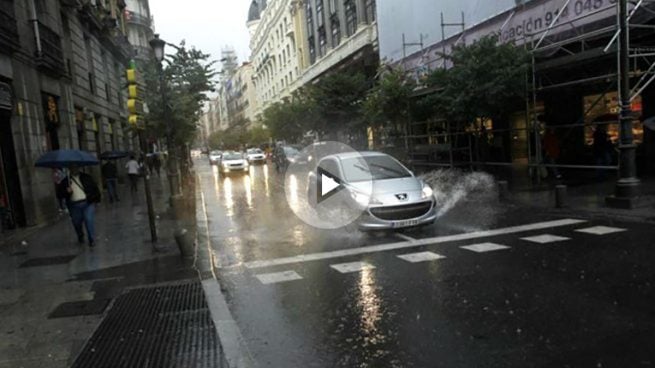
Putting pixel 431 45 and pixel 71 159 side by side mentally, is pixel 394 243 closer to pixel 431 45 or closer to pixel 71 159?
pixel 71 159

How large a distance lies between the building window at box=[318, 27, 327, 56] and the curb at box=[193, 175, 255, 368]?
120ft

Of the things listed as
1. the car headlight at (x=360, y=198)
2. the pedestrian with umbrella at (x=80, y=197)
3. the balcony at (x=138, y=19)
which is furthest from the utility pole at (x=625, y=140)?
the balcony at (x=138, y=19)

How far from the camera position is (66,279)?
7852 mm

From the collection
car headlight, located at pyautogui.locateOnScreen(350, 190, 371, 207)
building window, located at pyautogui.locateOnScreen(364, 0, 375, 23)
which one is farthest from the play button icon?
building window, located at pyautogui.locateOnScreen(364, 0, 375, 23)

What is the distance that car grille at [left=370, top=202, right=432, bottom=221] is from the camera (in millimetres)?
9523

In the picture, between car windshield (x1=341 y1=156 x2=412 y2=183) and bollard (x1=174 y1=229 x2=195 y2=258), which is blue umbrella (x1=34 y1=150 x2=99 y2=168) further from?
car windshield (x1=341 y1=156 x2=412 y2=183)

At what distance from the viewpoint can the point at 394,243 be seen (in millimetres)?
9102

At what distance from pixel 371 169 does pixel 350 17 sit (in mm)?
27631

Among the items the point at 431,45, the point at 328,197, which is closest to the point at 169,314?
the point at 328,197

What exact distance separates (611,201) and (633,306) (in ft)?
20.5

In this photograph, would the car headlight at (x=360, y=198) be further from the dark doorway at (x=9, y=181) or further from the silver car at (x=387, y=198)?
the dark doorway at (x=9, y=181)

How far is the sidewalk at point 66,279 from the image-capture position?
205 inches

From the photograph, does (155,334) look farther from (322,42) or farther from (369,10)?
(322,42)

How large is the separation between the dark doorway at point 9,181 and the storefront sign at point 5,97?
Answer: 8.7 inches
